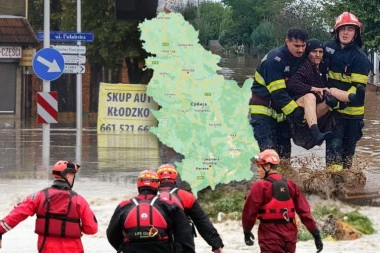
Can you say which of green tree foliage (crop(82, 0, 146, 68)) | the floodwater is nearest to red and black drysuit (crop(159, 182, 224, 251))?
the floodwater

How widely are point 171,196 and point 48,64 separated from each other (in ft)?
43.3

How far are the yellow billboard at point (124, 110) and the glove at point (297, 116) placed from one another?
15610mm

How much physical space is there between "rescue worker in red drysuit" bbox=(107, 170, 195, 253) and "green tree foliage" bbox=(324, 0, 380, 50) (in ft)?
Result: 131

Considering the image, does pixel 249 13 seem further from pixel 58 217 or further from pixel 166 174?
pixel 58 217

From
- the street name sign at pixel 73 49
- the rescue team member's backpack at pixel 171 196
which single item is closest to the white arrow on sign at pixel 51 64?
the rescue team member's backpack at pixel 171 196

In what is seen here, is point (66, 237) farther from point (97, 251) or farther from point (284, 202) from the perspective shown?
point (97, 251)

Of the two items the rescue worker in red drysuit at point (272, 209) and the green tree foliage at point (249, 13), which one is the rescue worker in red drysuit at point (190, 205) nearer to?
the rescue worker in red drysuit at point (272, 209)

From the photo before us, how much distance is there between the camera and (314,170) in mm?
17859

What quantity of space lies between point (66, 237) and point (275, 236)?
6.70ft

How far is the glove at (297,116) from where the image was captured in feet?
59.1

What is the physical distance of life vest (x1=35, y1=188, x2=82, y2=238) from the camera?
992 cm

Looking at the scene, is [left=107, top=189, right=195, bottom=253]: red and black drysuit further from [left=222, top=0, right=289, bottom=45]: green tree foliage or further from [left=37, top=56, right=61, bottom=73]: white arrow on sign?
[left=222, top=0, right=289, bottom=45]: green tree foliage

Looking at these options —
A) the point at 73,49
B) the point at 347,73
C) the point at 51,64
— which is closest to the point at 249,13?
the point at 73,49

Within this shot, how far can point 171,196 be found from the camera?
968cm
